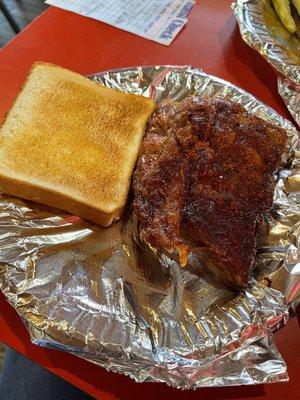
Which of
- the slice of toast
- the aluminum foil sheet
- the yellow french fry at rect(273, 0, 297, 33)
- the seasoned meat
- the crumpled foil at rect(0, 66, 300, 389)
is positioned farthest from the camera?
the yellow french fry at rect(273, 0, 297, 33)

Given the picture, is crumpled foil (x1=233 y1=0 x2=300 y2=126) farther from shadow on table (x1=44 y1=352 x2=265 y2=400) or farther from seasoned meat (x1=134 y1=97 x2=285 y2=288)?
shadow on table (x1=44 y1=352 x2=265 y2=400)

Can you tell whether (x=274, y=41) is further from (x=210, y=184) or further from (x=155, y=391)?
(x=155, y=391)

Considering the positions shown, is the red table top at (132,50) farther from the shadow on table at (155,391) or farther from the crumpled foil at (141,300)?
the shadow on table at (155,391)

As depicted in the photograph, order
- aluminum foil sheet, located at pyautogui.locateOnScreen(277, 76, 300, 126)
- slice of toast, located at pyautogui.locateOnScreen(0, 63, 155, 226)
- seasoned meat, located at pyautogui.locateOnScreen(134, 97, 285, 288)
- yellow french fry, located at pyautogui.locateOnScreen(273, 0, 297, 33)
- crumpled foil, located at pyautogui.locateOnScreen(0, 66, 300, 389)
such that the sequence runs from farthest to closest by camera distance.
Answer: yellow french fry, located at pyautogui.locateOnScreen(273, 0, 297, 33) → aluminum foil sheet, located at pyautogui.locateOnScreen(277, 76, 300, 126) → slice of toast, located at pyautogui.locateOnScreen(0, 63, 155, 226) → seasoned meat, located at pyautogui.locateOnScreen(134, 97, 285, 288) → crumpled foil, located at pyautogui.locateOnScreen(0, 66, 300, 389)

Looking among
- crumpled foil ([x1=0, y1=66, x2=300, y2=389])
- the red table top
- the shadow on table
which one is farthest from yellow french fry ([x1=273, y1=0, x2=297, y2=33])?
the shadow on table

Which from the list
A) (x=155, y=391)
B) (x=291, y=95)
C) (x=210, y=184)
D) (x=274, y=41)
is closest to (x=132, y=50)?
(x=274, y=41)

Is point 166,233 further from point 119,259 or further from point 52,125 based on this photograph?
A: point 52,125

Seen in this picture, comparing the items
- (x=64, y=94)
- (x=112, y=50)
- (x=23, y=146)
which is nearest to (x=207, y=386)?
(x=23, y=146)
